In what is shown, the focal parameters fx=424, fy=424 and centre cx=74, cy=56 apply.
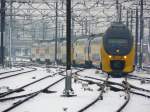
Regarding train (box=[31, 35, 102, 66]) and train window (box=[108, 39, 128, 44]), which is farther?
train (box=[31, 35, 102, 66])

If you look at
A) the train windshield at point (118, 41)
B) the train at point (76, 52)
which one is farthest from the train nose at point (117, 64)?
the train at point (76, 52)

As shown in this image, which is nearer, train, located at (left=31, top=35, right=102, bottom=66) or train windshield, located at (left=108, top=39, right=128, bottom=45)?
train windshield, located at (left=108, top=39, right=128, bottom=45)

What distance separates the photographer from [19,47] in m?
91.0

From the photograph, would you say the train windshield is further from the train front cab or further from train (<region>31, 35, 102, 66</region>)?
train (<region>31, 35, 102, 66</region>)

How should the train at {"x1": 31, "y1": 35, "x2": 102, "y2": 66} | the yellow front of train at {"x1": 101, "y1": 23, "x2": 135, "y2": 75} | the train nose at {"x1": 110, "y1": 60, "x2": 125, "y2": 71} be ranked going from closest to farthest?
the yellow front of train at {"x1": 101, "y1": 23, "x2": 135, "y2": 75}, the train nose at {"x1": 110, "y1": 60, "x2": 125, "y2": 71}, the train at {"x1": 31, "y1": 35, "x2": 102, "y2": 66}

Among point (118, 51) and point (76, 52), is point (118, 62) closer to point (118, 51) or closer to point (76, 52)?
point (118, 51)

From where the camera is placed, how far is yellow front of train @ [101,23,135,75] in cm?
2455

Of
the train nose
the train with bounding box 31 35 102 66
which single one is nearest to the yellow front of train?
the train nose

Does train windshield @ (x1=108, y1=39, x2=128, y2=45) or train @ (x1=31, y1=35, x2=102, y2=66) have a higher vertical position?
train windshield @ (x1=108, y1=39, x2=128, y2=45)

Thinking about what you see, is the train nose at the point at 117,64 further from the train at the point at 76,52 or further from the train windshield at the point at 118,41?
the train at the point at 76,52

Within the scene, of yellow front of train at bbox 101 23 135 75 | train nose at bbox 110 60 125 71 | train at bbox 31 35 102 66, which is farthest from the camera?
train at bbox 31 35 102 66

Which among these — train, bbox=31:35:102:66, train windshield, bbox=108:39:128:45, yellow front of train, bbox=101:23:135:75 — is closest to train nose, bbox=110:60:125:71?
yellow front of train, bbox=101:23:135:75

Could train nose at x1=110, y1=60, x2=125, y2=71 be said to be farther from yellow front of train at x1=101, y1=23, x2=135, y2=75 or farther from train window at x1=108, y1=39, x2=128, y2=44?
train window at x1=108, y1=39, x2=128, y2=44

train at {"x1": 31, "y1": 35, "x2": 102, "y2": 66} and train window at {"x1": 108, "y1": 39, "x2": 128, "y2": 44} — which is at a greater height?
train window at {"x1": 108, "y1": 39, "x2": 128, "y2": 44}
